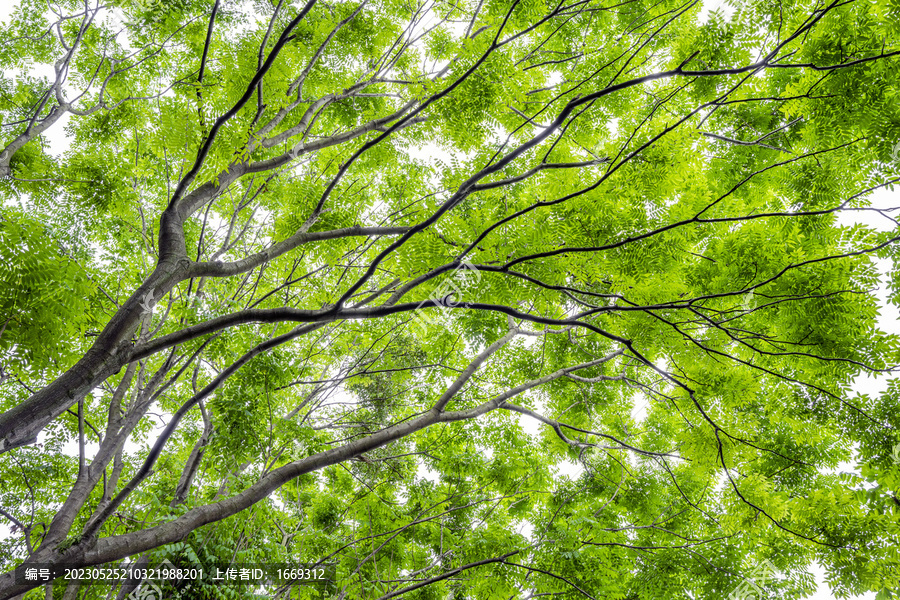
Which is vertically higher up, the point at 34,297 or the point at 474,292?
the point at 474,292

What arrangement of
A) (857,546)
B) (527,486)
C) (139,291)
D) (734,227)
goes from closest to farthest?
(139,291)
(857,546)
(734,227)
(527,486)

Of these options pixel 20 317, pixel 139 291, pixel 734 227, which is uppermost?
pixel 734 227

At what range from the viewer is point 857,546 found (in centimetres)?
405

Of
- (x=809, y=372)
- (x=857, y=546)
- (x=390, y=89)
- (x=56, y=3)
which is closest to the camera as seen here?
(x=809, y=372)

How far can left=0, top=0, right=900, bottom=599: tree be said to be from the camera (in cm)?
264

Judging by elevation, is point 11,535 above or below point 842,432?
above

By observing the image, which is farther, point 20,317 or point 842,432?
point 842,432

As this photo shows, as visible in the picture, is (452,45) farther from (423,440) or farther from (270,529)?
(270,529)

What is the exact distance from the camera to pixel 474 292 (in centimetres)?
363

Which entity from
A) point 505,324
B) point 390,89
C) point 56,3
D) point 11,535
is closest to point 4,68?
point 56,3

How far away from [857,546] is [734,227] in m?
3.62

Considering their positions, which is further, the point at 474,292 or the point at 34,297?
the point at 474,292

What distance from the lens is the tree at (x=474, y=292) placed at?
264 cm

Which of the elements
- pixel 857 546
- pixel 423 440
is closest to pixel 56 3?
pixel 423 440
